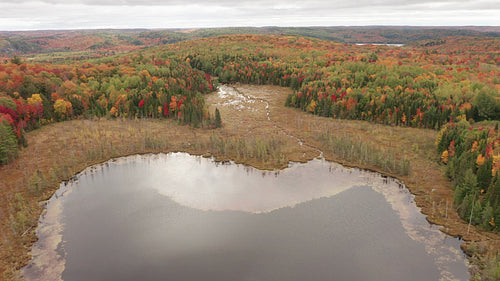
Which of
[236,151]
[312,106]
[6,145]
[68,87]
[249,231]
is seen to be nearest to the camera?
[249,231]

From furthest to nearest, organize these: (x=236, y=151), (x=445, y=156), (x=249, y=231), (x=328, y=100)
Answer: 1. (x=328, y=100)
2. (x=236, y=151)
3. (x=445, y=156)
4. (x=249, y=231)

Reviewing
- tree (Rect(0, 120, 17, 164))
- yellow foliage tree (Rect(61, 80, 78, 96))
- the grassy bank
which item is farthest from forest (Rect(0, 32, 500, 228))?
the grassy bank

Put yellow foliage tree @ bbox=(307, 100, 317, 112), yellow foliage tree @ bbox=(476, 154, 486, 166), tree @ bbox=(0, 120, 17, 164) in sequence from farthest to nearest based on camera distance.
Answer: yellow foliage tree @ bbox=(307, 100, 317, 112), tree @ bbox=(0, 120, 17, 164), yellow foliage tree @ bbox=(476, 154, 486, 166)

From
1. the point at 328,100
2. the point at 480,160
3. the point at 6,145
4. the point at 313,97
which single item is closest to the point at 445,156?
the point at 480,160

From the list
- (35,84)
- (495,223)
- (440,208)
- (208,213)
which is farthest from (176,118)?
(495,223)

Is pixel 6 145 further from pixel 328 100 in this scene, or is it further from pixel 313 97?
pixel 328 100

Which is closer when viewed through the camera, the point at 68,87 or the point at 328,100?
the point at 68,87

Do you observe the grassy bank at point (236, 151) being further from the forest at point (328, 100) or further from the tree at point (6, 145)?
the forest at point (328, 100)

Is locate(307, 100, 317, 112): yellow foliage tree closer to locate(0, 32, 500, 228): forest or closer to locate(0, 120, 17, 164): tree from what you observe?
locate(0, 32, 500, 228): forest
